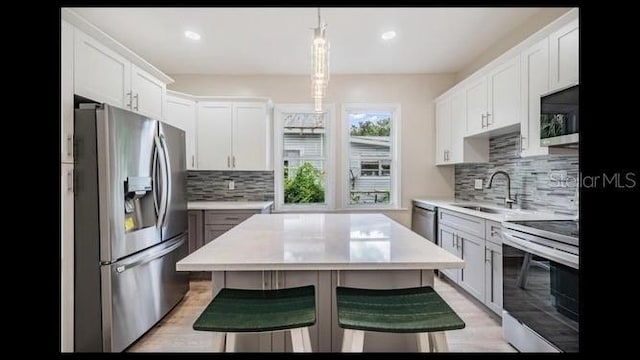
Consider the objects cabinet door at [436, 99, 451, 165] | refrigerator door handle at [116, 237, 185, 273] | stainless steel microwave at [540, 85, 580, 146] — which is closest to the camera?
stainless steel microwave at [540, 85, 580, 146]

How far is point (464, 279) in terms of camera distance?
3.05 m

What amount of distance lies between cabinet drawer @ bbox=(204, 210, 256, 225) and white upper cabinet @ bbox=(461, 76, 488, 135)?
2618mm

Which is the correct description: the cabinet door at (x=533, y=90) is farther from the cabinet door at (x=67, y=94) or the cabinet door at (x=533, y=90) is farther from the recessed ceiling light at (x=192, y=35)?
the cabinet door at (x=67, y=94)

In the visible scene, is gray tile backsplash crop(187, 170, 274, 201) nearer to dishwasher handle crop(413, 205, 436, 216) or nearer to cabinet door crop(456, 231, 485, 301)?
dishwasher handle crop(413, 205, 436, 216)

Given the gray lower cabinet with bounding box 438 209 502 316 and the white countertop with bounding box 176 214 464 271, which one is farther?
the gray lower cabinet with bounding box 438 209 502 316

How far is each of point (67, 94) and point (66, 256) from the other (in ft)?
3.12

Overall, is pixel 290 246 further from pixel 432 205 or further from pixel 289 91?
pixel 289 91

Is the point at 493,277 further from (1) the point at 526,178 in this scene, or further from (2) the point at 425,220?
(2) the point at 425,220

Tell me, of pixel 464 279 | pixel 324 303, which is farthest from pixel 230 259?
pixel 464 279

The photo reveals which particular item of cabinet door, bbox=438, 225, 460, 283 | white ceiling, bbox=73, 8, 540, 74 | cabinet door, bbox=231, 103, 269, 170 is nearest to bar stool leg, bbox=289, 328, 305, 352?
cabinet door, bbox=438, 225, 460, 283

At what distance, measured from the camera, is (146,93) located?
8.95 ft

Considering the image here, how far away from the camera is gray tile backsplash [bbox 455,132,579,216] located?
2.44 m

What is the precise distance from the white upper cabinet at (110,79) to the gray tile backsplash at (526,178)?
335 cm
